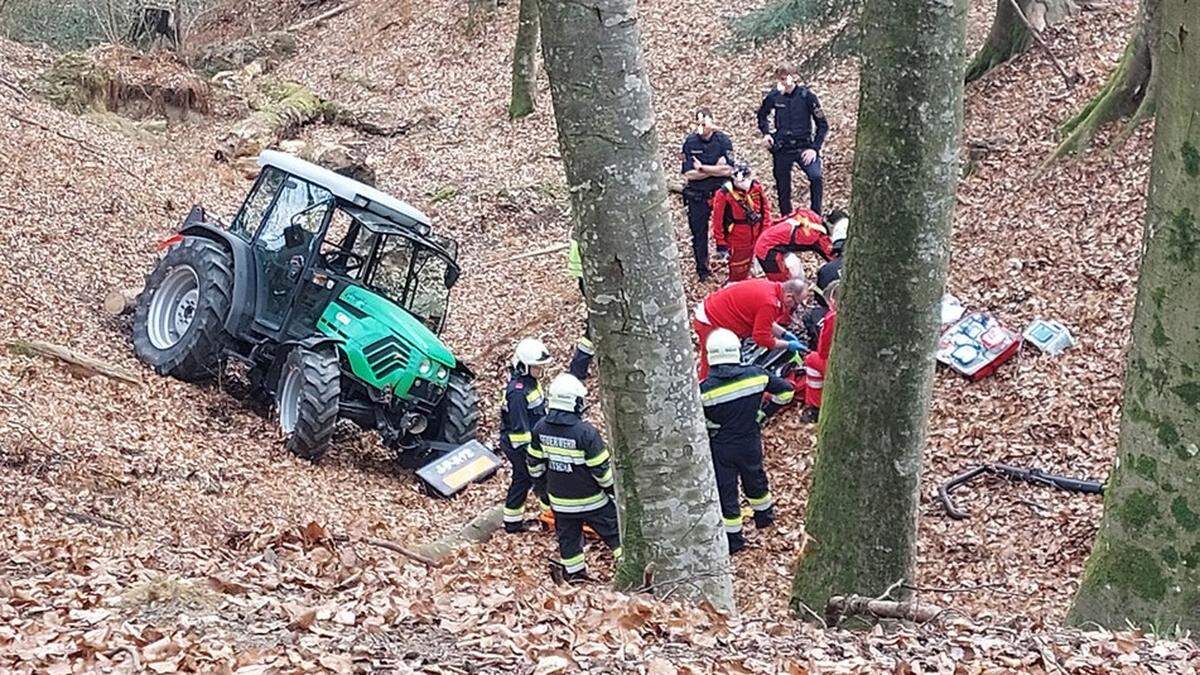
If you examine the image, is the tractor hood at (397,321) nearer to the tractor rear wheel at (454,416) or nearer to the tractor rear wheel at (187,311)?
the tractor rear wheel at (454,416)

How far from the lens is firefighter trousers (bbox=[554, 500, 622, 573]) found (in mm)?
8219

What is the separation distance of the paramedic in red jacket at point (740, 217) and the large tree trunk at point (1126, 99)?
2.90 meters

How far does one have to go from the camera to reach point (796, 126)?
13.1m

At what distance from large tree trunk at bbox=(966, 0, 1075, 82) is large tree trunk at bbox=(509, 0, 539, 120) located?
7.39 metres

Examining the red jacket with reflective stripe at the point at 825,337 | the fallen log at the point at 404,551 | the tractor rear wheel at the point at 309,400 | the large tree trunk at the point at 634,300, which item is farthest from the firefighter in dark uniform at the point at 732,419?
the tractor rear wheel at the point at 309,400

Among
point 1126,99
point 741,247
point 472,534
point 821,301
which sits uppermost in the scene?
point 1126,99

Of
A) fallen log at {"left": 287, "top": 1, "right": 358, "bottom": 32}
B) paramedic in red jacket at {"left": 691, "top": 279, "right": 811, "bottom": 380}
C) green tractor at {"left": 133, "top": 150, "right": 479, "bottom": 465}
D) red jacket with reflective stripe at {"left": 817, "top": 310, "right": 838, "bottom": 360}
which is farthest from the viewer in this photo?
fallen log at {"left": 287, "top": 1, "right": 358, "bottom": 32}

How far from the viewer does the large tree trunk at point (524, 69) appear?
66.0 feet

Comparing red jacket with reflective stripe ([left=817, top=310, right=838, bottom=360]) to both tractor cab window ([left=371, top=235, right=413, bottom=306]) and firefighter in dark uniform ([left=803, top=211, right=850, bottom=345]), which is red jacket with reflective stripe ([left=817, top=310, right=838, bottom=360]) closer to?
firefighter in dark uniform ([left=803, top=211, right=850, bottom=345])

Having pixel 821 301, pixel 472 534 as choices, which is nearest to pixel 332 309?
pixel 472 534

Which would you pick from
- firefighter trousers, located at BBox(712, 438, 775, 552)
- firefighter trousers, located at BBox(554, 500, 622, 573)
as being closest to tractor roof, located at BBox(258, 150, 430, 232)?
firefighter trousers, located at BBox(554, 500, 622, 573)

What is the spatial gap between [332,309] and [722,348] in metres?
3.79

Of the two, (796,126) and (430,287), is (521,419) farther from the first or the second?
(796,126)

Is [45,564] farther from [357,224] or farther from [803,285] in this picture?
[803,285]
